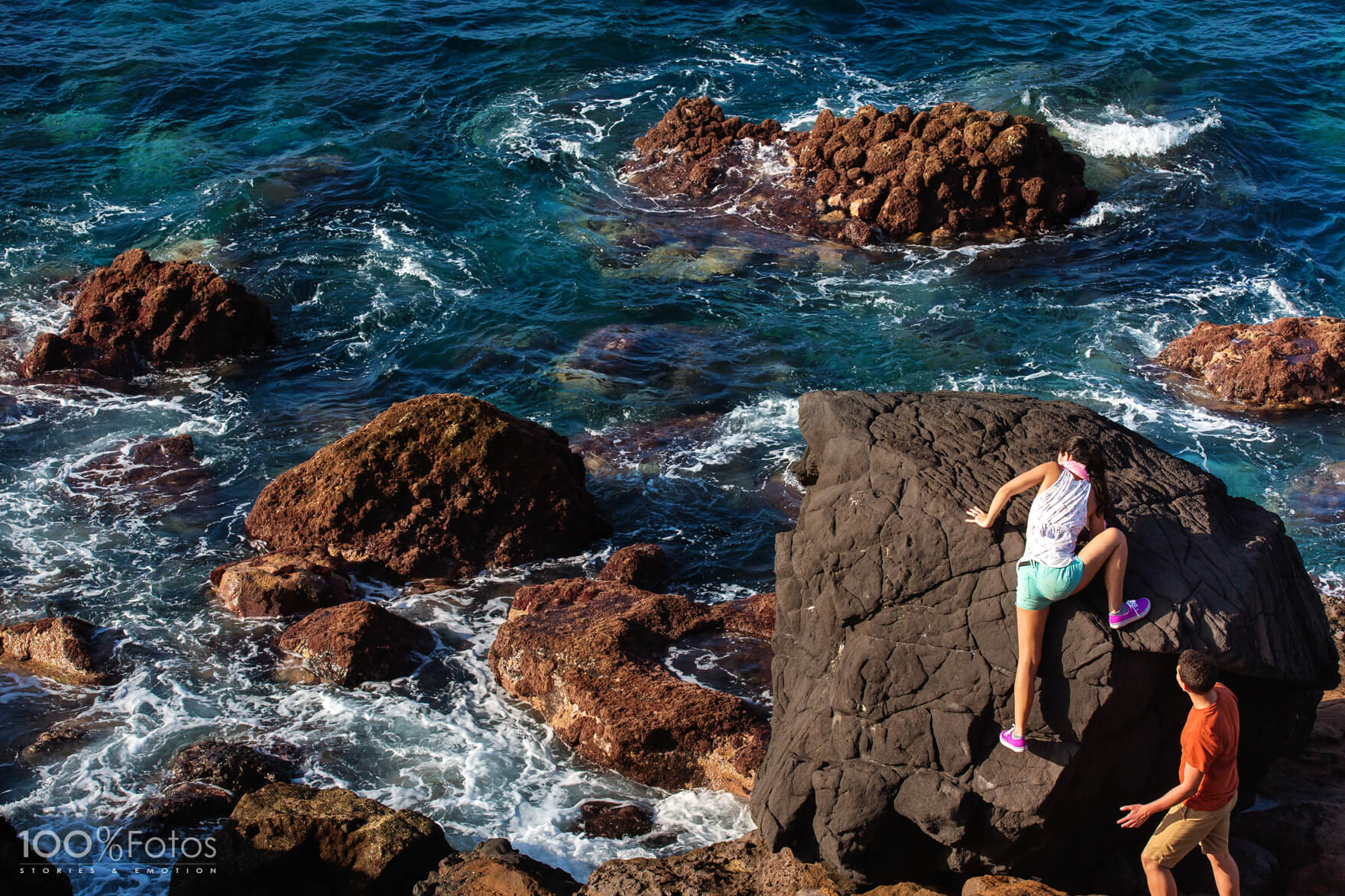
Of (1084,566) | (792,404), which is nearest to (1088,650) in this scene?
(1084,566)

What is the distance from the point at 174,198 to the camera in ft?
73.1

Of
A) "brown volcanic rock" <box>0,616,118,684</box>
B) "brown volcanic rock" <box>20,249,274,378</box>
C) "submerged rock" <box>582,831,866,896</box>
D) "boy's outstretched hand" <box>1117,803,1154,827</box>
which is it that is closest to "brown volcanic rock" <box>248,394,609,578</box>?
"brown volcanic rock" <box>0,616,118,684</box>

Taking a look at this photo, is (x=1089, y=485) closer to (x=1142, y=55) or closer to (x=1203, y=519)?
(x=1203, y=519)

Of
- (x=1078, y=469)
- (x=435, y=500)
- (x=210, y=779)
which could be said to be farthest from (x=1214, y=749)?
(x=435, y=500)

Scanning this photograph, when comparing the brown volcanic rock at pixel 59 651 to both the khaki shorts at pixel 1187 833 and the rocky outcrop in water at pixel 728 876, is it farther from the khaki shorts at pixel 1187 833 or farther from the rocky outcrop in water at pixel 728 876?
the khaki shorts at pixel 1187 833

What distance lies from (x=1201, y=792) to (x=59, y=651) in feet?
Result: 33.6

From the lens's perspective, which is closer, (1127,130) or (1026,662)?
(1026,662)

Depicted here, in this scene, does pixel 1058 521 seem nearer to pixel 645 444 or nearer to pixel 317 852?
pixel 317 852

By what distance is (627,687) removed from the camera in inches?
380

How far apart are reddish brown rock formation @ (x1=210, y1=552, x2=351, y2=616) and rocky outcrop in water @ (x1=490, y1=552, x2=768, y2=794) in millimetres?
2055

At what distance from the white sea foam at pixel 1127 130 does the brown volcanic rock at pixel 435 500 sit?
16.8 metres

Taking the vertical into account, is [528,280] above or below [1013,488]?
below

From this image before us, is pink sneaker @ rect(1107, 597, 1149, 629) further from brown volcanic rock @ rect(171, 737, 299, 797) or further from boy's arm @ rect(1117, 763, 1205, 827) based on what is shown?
brown volcanic rock @ rect(171, 737, 299, 797)

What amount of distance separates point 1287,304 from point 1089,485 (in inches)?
570
